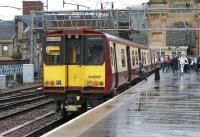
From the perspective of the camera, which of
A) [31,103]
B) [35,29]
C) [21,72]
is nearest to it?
[31,103]

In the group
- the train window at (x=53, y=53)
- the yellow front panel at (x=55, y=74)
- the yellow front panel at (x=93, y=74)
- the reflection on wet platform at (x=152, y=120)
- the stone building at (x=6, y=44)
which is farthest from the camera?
the stone building at (x=6, y=44)

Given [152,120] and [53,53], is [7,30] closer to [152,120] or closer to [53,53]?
[53,53]

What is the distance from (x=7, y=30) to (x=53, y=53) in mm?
67051

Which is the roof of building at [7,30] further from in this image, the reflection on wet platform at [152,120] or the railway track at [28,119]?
the reflection on wet platform at [152,120]

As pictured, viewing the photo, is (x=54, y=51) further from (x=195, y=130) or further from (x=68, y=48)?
(x=195, y=130)

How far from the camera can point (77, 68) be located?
62.2 ft

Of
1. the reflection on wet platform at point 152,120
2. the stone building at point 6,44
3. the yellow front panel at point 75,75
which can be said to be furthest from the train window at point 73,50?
the stone building at point 6,44

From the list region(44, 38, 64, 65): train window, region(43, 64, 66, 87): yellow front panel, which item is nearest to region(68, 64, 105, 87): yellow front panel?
region(43, 64, 66, 87): yellow front panel

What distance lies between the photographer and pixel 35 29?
51.6 meters

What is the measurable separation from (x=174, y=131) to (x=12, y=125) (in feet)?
26.3

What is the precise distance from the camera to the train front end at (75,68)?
61.8ft

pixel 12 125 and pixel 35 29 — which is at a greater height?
pixel 35 29

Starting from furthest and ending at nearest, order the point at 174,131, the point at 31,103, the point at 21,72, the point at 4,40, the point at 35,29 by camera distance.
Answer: the point at 4,40, the point at 35,29, the point at 21,72, the point at 31,103, the point at 174,131

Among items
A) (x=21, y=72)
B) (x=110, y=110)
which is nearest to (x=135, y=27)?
(x=21, y=72)
